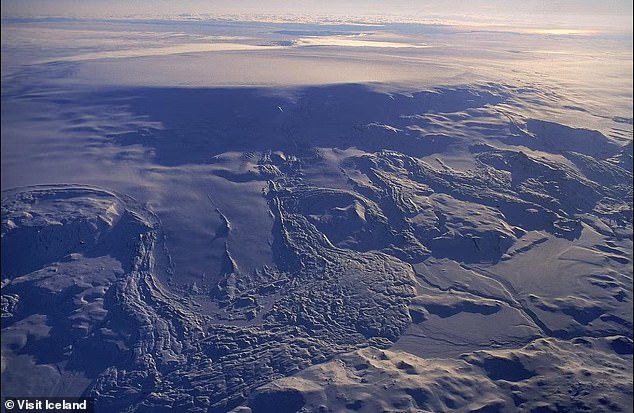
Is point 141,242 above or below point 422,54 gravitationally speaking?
below

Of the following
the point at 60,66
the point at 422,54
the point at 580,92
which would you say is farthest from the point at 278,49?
the point at 580,92

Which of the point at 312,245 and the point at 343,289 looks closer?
the point at 343,289

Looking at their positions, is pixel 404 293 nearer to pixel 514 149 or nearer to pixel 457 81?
pixel 514 149
